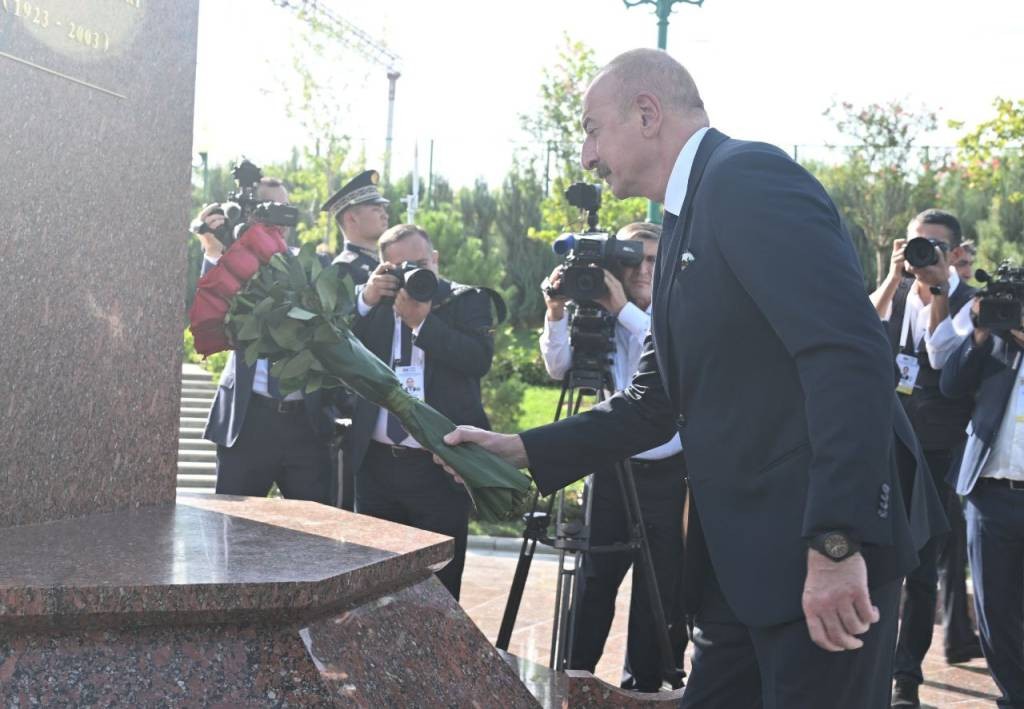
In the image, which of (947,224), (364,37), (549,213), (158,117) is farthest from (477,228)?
(158,117)

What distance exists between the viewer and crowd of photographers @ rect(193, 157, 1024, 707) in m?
A: 5.40

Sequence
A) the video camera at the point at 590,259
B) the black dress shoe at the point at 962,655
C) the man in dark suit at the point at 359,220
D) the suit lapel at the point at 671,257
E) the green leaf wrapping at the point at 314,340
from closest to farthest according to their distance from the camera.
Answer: the suit lapel at the point at 671,257
the green leaf wrapping at the point at 314,340
the video camera at the point at 590,259
the black dress shoe at the point at 962,655
the man in dark suit at the point at 359,220

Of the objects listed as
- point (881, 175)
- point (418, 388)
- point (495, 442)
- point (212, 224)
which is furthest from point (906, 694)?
point (881, 175)

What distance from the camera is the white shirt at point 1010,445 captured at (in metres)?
5.52

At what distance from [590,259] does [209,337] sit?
170cm

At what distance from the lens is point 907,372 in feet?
21.7

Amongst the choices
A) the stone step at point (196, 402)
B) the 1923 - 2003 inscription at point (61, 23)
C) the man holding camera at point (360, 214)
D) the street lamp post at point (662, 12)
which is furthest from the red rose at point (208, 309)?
the stone step at point (196, 402)

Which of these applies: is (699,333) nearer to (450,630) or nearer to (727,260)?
(727,260)

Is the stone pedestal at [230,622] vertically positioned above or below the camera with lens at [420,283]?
below

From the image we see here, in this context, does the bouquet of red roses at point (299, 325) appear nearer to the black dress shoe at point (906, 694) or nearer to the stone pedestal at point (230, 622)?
the stone pedestal at point (230, 622)

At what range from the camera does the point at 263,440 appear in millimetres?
6164

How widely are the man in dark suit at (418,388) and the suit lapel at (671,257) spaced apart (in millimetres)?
2860

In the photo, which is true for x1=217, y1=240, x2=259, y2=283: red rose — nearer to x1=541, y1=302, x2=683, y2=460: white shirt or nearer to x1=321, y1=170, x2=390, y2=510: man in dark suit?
x1=541, y1=302, x2=683, y2=460: white shirt

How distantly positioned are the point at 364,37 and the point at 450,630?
24.1 meters
